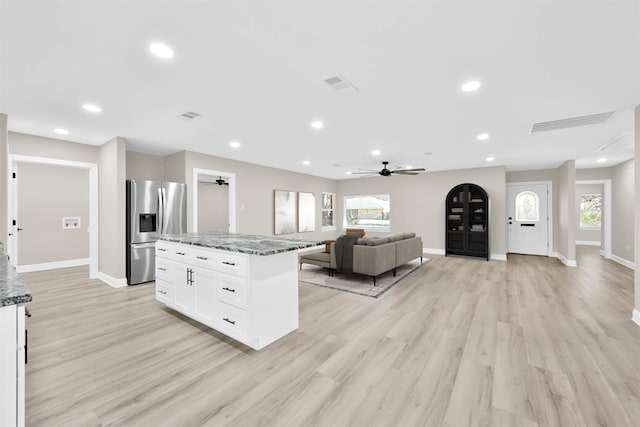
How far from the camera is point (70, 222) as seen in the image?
644 centimetres

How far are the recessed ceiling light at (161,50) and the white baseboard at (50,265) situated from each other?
641cm

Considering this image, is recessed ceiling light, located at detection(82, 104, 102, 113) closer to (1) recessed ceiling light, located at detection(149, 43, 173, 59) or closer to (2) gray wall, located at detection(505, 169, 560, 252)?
(1) recessed ceiling light, located at detection(149, 43, 173, 59)

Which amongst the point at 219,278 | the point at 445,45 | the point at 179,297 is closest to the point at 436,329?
the point at 219,278

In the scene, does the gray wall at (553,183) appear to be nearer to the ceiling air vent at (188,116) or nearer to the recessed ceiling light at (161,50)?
the ceiling air vent at (188,116)

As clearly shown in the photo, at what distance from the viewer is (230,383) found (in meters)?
1.98

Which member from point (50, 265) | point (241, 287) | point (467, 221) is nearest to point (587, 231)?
point (467, 221)

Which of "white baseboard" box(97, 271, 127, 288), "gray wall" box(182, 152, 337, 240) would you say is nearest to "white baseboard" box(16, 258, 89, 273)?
"white baseboard" box(97, 271, 127, 288)

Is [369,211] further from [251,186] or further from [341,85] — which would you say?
[341,85]

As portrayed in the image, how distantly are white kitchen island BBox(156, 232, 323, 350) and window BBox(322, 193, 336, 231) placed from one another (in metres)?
6.75

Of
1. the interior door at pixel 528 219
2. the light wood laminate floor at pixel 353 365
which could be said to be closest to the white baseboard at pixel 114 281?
the light wood laminate floor at pixel 353 365

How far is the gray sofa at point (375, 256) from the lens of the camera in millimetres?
4496

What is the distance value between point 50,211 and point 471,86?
848 centimetres

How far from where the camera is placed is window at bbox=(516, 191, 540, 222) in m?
7.59

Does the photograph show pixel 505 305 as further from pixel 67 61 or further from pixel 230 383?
pixel 67 61
